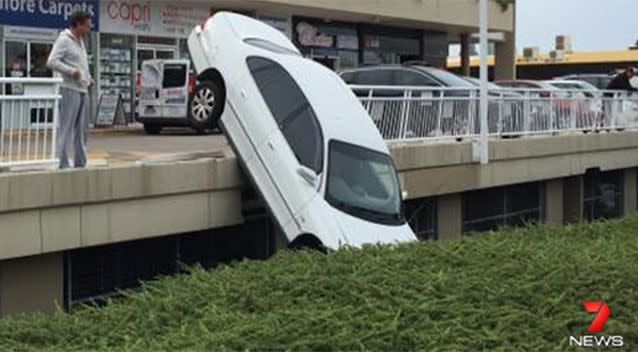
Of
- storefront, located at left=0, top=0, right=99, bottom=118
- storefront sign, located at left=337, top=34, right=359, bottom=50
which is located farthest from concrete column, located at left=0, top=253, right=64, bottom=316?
storefront sign, located at left=337, top=34, right=359, bottom=50

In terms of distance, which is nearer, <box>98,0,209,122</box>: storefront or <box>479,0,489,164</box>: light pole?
<box>479,0,489,164</box>: light pole

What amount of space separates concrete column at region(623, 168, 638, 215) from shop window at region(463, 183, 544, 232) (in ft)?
14.0

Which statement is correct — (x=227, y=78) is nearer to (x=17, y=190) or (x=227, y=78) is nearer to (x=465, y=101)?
(x=17, y=190)

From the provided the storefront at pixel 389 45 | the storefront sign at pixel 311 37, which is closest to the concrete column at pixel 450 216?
the storefront sign at pixel 311 37

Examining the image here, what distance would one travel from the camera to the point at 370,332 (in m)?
5.77

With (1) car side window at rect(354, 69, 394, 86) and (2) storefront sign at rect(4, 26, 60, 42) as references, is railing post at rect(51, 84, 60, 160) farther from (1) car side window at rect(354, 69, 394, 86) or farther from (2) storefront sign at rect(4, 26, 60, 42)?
(2) storefront sign at rect(4, 26, 60, 42)

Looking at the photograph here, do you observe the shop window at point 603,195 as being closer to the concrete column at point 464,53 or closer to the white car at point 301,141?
the white car at point 301,141

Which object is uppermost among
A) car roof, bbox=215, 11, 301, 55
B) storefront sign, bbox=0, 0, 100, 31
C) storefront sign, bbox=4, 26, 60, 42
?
storefront sign, bbox=0, 0, 100, 31

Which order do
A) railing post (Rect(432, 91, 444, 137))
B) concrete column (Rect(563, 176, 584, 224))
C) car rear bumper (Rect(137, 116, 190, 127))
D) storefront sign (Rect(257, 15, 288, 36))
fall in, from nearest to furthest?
railing post (Rect(432, 91, 444, 137)) < concrete column (Rect(563, 176, 584, 224)) < car rear bumper (Rect(137, 116, 190, 127)) < storefront sign (Rect(257, 15, 288, 36))

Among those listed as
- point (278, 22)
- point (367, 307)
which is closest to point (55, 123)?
point (367, 307)

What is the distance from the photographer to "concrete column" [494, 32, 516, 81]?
151 ft

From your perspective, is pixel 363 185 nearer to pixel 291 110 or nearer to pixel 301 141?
pixel 301 141

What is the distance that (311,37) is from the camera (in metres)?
34.4

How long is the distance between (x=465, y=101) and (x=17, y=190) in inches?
374
